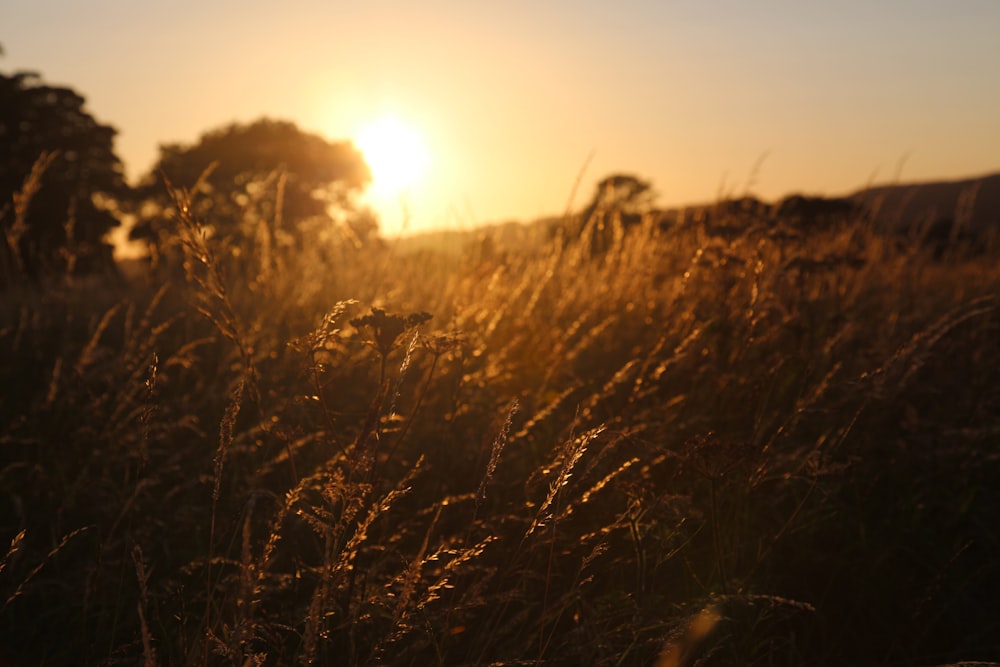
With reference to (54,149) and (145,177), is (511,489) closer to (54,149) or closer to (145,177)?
(54,149)

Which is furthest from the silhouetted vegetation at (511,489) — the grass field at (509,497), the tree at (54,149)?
the tree at (54,149)

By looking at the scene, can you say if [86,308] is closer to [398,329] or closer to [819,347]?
[398,329]

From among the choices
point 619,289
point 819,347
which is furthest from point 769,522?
point 619,289

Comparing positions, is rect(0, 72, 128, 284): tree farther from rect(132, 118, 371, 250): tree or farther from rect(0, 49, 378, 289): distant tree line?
rect(132, 118, 371, 250): tree

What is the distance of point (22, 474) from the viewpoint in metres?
2.43

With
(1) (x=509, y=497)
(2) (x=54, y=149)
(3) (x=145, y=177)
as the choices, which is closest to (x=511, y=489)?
(1) (x=509, y=497)

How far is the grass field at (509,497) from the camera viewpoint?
153cm

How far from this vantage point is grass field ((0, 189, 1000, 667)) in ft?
5.01

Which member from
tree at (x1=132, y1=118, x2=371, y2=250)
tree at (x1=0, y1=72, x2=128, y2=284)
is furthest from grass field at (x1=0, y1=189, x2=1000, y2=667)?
tree at (x1=132, y1=118, x2=371, y2=250)

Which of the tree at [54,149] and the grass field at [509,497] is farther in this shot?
the tree at [54,149]

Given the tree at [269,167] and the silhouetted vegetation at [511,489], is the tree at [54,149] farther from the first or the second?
the silhouetted vegetation at [511,489]

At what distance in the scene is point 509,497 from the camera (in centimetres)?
224

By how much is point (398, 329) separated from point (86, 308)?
451cm

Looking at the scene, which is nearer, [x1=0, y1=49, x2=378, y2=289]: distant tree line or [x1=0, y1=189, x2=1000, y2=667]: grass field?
[x1=0, y1=189, x2=1000, y2=667]: grass field
